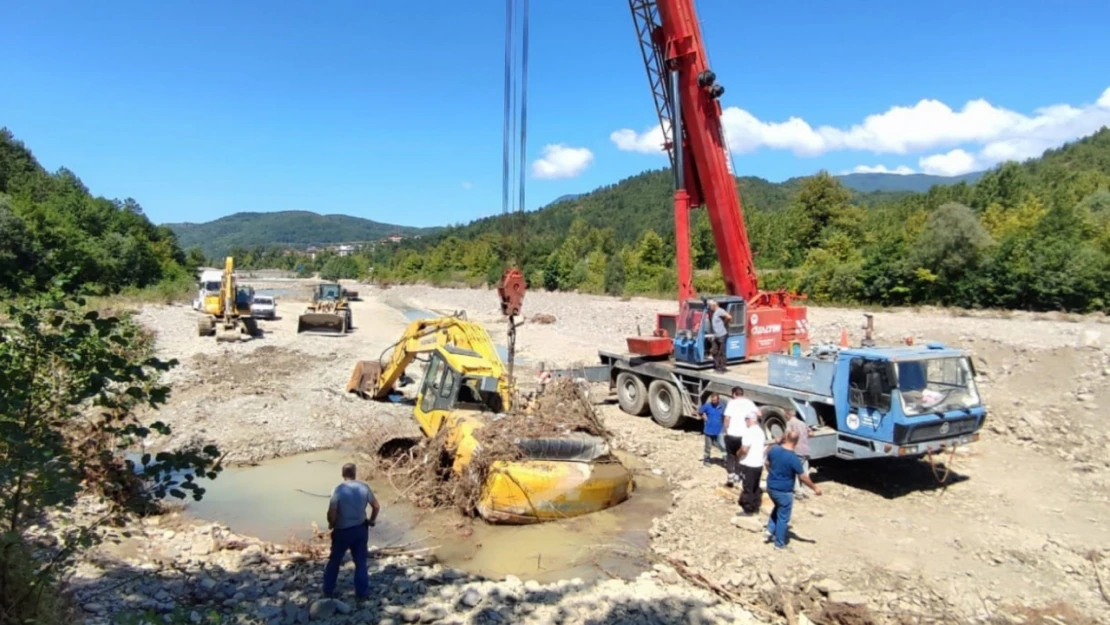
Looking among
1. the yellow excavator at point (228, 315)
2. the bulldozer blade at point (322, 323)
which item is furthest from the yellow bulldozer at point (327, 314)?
the yellow excavator at point (228, 315)

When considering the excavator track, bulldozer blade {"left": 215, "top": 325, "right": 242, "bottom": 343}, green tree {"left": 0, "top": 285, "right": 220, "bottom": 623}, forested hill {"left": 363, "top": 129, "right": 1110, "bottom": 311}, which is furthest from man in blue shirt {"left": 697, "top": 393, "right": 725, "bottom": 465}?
bulldozer blade {"left": 215, "top": 325, "right": 242, "bottom": 343}

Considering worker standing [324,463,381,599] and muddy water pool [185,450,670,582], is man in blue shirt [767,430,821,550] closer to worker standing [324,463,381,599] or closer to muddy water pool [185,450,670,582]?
muddy water pool [185,450,670,582]

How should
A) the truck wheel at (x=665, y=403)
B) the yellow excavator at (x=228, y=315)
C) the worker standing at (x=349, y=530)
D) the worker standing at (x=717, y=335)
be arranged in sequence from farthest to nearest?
the yellow excavator at (x=228, y=315) < the truck wheel at (x=665, y=403) < the worker standing at (x=717, y=335) < the worker standing at (x=349, y=530)

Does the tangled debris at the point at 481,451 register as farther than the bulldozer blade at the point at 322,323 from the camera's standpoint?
No

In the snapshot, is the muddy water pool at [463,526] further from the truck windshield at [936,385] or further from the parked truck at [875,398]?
the truck windshield at [936,385]

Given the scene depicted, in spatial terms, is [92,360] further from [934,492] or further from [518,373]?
[518,373]

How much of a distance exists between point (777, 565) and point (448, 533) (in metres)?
3.95

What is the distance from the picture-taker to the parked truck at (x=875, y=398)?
930 cm

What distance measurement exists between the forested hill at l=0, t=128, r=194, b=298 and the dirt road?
15455mm

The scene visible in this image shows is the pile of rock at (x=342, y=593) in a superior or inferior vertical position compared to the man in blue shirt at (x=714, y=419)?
inferior

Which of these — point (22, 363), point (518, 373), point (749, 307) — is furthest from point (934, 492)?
point (518, 373)

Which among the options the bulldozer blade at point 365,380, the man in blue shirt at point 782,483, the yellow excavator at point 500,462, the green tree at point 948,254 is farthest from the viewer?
the green tree at point 948,254

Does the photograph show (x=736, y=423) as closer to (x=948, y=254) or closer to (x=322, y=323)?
(x=322, y=323)

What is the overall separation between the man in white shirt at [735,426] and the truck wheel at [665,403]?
330 cm
